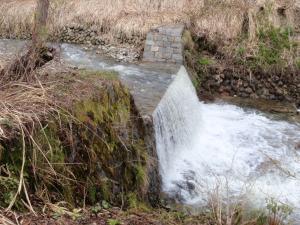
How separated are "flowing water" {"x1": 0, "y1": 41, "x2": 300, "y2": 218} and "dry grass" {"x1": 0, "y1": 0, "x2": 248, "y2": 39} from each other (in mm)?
1334

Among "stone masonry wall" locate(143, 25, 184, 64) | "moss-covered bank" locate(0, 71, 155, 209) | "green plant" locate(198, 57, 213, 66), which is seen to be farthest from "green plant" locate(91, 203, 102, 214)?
"green plant" locate(198, 57, 213, 66)

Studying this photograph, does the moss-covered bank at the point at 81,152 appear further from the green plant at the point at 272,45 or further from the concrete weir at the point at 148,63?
the green plant at the point at 272,45

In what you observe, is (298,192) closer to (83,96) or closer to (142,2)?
(83,96)

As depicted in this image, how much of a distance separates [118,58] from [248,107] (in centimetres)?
292

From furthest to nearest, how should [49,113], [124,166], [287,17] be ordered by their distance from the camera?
[287,17] → [124,166] → [49,113]

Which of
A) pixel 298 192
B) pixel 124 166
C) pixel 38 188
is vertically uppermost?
pixel 38 188

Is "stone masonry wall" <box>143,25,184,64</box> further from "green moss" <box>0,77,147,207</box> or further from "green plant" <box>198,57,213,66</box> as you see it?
"green moss" <box>0,77,147,207</box>

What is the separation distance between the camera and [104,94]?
4.68m

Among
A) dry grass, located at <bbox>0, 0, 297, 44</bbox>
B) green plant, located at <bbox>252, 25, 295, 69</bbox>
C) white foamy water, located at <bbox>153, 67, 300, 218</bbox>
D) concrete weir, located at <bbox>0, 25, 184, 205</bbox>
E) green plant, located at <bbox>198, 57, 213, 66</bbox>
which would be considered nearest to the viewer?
white foamy water, located at <bbox>153, 67, 300, 218</bbox>

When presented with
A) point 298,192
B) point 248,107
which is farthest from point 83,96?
point 248,107

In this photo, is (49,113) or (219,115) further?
(219,115)

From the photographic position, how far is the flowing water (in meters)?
6.02

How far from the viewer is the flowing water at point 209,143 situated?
6020 mm

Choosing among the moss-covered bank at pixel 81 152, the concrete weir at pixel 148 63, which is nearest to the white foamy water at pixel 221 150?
the concrete weir at pixel 148 63
